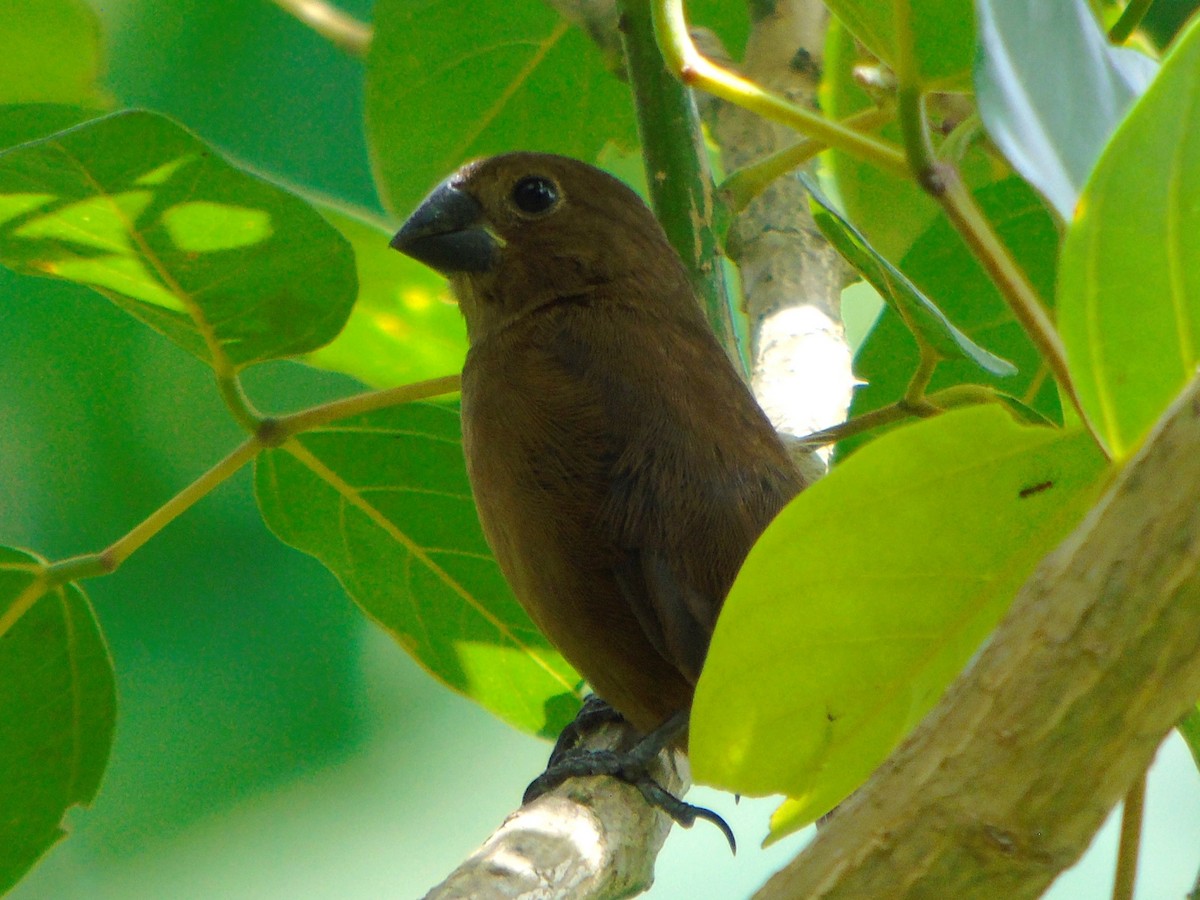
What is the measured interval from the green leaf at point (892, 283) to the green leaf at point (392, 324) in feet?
3.64

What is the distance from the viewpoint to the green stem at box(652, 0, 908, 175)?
1356mm

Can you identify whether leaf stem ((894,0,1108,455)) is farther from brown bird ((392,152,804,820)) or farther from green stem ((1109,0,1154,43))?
brown bird ((392,152,804,820))

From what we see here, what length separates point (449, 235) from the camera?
8.57 feet

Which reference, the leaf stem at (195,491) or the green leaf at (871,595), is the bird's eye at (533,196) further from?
the green leaf at (871,595)

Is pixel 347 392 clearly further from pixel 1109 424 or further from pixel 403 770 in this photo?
pixel 1109 424

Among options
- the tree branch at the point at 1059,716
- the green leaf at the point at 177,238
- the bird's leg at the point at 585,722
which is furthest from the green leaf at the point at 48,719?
the tree branch at the point at 1059,716

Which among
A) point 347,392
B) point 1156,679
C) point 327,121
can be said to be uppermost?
point 327,121

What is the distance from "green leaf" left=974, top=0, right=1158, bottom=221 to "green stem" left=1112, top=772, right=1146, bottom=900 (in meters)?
0.62

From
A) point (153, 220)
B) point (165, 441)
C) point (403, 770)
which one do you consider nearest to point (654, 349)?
point (153, 220)

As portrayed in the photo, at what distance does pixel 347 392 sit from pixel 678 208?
2.57 meters

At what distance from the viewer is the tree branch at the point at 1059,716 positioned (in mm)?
849

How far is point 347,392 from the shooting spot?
15.5 ft

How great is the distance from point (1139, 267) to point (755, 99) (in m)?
0.51

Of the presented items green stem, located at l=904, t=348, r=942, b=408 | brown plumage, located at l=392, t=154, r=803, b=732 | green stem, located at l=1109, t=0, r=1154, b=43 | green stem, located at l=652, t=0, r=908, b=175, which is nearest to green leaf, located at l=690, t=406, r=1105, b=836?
green stem, located at l=652, t=0, r=908, b=175
